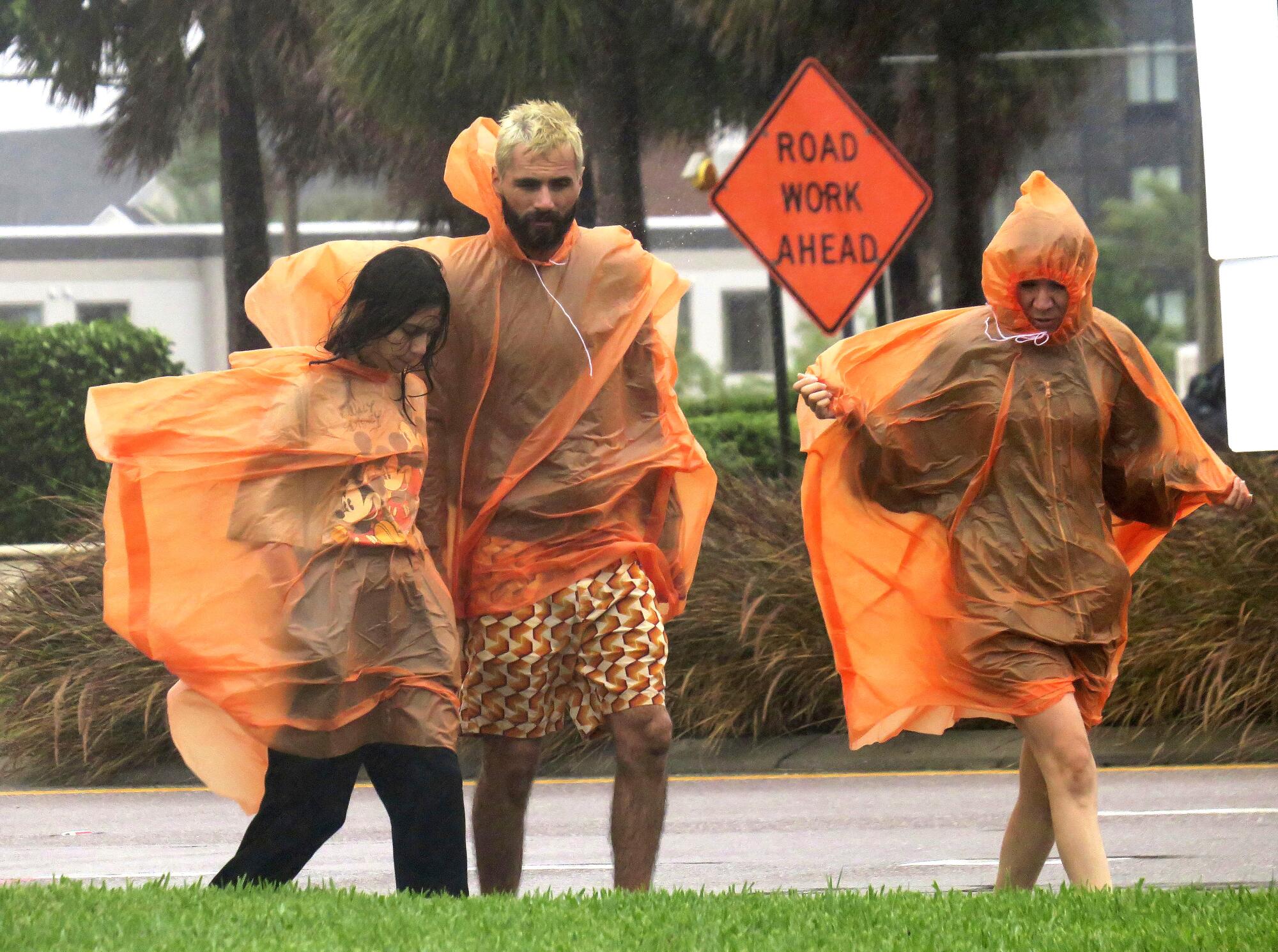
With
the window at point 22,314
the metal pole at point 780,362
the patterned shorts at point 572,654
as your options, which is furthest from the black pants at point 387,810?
the window at point 22,314

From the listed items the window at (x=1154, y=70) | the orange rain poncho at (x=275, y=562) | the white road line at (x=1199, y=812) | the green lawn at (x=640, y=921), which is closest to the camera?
the green lawn at (x=640, y=921)

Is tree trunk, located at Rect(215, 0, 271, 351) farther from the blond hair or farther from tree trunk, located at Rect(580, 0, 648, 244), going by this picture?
the blond hair

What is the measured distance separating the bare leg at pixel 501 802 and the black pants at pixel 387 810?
0.33m

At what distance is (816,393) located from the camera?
5.26 meters

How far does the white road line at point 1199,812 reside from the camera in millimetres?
7645

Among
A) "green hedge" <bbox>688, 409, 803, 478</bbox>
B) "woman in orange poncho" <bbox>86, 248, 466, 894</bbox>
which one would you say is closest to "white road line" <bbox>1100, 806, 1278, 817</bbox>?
"woman in orange poncho" <bbox>86, 248, 466, 894</bbox>

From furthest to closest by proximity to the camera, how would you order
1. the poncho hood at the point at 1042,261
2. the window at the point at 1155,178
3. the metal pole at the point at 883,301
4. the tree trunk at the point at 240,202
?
the tree trunk at the point at 240,202, the window at the point at 1155,178, the metal pole at the point at 883,301, the poncho hood at the point at 1042,261

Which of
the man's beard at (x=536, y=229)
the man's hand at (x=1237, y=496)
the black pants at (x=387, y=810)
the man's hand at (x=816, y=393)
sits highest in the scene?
the man's beard at (x=536, y=229)

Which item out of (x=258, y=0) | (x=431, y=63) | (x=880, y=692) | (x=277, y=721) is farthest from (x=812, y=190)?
(x=277, y=721)

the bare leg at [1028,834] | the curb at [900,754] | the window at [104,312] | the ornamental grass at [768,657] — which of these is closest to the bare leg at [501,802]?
the bare leg at [1028,834]

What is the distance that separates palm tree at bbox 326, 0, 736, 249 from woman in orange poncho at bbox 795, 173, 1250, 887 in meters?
8.07

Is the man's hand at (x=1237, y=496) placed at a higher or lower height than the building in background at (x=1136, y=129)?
lower

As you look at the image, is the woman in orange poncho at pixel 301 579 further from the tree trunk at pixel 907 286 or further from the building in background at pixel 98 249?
the building in background at pixel 98 249

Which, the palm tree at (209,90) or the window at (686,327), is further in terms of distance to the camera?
the palm tree at (209,90)
